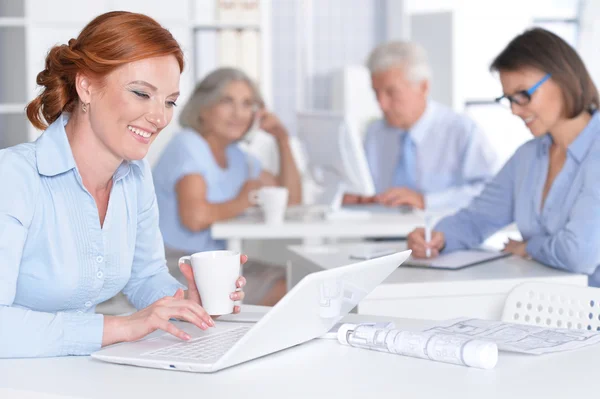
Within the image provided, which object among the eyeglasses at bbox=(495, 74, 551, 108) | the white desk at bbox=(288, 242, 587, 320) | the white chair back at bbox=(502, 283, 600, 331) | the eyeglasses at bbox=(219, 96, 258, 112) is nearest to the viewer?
the white chair back at bbox=(502, 283, 600, 331)

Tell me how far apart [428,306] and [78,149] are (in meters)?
0.96

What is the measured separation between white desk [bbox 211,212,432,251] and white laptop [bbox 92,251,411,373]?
169 cm

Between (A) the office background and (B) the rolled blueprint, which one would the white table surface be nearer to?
(B) the rolled blueprint

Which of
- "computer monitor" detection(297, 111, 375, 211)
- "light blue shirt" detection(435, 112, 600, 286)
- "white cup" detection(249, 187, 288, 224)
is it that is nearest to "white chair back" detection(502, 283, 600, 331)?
"light blue shirt" detection(435, 112, 600, 286)

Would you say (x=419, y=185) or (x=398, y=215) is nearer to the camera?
(x=398, y=215)

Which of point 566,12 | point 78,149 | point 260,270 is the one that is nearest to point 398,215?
point 260,270

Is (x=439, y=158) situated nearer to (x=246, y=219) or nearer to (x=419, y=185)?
(x=419, y=185)

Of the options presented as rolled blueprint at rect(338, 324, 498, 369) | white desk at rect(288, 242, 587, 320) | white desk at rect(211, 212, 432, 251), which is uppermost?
rolled blueprint at rect(338, 324, 498, 369)

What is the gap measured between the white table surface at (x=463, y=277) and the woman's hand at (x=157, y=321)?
790 mm

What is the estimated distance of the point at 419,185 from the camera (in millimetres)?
4195

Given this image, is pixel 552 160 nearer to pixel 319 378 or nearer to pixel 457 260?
pixel 457 260

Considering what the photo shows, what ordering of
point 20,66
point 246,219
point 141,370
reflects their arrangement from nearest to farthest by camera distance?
point 141,370 < point 246,219 < point 20,66

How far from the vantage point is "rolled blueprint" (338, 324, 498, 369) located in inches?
50.6

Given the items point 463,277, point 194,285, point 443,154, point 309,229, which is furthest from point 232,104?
point 194,285
